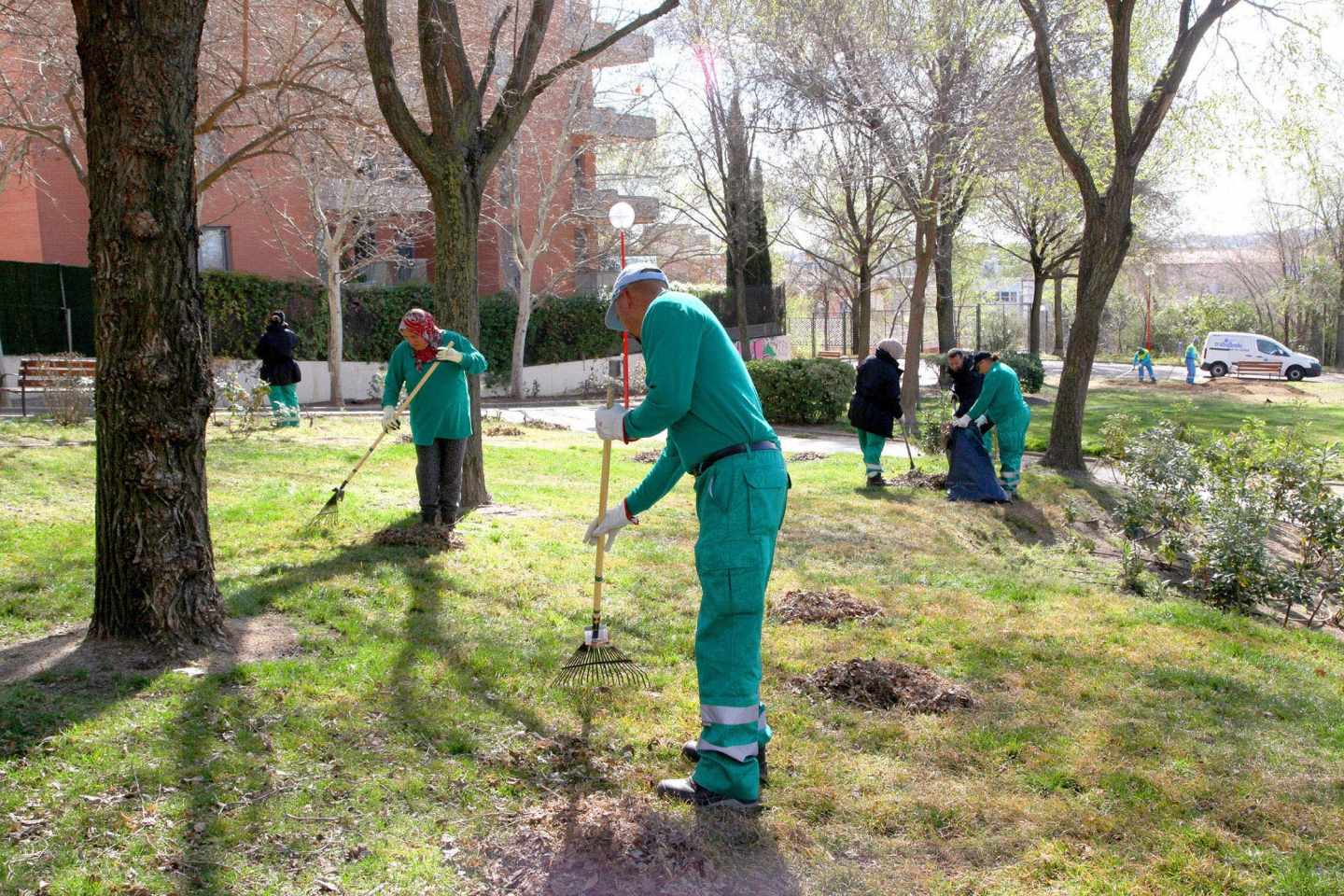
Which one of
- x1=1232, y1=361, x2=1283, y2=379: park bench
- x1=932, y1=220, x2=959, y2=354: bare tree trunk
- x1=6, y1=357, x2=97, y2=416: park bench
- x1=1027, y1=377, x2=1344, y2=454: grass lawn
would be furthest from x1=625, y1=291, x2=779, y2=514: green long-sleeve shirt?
x1=1232, y1=361, x2=1283, y2=379: park bench

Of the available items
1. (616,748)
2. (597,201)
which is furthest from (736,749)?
(597,201)

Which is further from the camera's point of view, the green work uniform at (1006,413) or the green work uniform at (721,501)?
the green work uniform at (1006,413)

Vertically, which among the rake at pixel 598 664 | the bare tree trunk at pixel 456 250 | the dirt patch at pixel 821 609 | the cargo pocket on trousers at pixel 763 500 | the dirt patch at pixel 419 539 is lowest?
the dirt patch at pixel 821 609

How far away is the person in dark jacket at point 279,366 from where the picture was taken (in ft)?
47.1

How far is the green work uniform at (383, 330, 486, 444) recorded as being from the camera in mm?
7535

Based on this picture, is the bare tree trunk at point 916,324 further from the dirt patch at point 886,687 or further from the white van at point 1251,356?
the white van at point 1251,356

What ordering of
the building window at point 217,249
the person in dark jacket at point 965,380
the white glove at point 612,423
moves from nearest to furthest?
the white glove at point 612,423
the person in dark jacket at point 965,380
the building window at point 217,249

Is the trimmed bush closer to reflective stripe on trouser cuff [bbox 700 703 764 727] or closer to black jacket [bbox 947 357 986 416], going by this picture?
black jacket [bbox 947 357 986 416]

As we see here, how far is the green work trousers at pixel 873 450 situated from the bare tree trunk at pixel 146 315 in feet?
26.4

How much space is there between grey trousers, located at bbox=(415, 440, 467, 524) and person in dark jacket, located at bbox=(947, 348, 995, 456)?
6.20m

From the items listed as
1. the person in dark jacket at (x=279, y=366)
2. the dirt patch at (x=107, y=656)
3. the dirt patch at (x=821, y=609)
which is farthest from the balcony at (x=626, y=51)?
the dirt patch at (x=107, y=656)

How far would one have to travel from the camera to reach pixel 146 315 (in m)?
4.48

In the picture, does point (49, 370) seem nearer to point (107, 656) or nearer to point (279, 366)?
point (279, 366)

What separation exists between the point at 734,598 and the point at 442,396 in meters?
4.44
